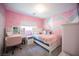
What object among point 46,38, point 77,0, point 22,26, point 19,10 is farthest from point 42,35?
point 77,0

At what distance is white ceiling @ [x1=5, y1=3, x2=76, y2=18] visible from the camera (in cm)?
131

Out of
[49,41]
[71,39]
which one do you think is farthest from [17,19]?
[71,39]

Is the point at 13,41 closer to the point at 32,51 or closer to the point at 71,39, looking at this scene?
the point at 32,51

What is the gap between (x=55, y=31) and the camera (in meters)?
1.42

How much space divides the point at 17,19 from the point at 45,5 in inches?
21.5

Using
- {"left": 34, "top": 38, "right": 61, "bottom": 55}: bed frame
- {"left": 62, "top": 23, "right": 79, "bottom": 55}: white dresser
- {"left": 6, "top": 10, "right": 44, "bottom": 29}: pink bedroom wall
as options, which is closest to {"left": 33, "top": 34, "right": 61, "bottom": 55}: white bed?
{"left": 34, "top": 38, "right": 61, "bottom": 55}: bed frame

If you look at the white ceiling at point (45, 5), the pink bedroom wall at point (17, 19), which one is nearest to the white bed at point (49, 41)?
the pink bedroom wall at point (17, 19)

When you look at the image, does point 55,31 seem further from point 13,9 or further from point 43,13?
point 13,9

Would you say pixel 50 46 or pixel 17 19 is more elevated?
pixel 17 19

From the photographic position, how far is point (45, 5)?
132 centimetres

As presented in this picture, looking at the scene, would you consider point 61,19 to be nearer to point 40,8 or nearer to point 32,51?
point 40,8

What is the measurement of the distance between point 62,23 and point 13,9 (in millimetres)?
889

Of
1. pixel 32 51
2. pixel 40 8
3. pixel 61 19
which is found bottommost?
pixel 32 51

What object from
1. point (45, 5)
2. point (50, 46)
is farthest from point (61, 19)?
point (50, 46)
